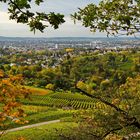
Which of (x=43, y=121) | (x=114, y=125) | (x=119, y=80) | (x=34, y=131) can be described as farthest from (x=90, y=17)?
(x=119, y=80)

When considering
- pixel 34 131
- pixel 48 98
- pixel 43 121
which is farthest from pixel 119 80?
pixel 34 131

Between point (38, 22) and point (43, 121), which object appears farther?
point (43, 121)

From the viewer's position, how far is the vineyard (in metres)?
80.8

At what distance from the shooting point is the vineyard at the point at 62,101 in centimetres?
8075

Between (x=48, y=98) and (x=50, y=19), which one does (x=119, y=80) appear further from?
(x=50, y=19)

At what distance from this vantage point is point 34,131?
165 ft

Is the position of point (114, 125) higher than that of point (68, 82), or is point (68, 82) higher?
point (68, 82)

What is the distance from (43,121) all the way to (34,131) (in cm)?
1404

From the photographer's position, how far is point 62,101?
85875 millimetres

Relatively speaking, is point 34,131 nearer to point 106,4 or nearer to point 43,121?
point 43,121

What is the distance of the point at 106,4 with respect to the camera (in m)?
11.7

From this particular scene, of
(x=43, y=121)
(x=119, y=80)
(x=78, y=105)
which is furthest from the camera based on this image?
(x=119, y=80)

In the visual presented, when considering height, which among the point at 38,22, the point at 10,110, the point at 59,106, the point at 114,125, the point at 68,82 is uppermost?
the point at 38,22

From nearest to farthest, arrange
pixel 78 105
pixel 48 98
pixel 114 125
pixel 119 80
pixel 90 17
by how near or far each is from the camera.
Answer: pixel 114 125 → pixel 90 17 → pixel 78 105 → pixel 48 98 → pixel 119 80
